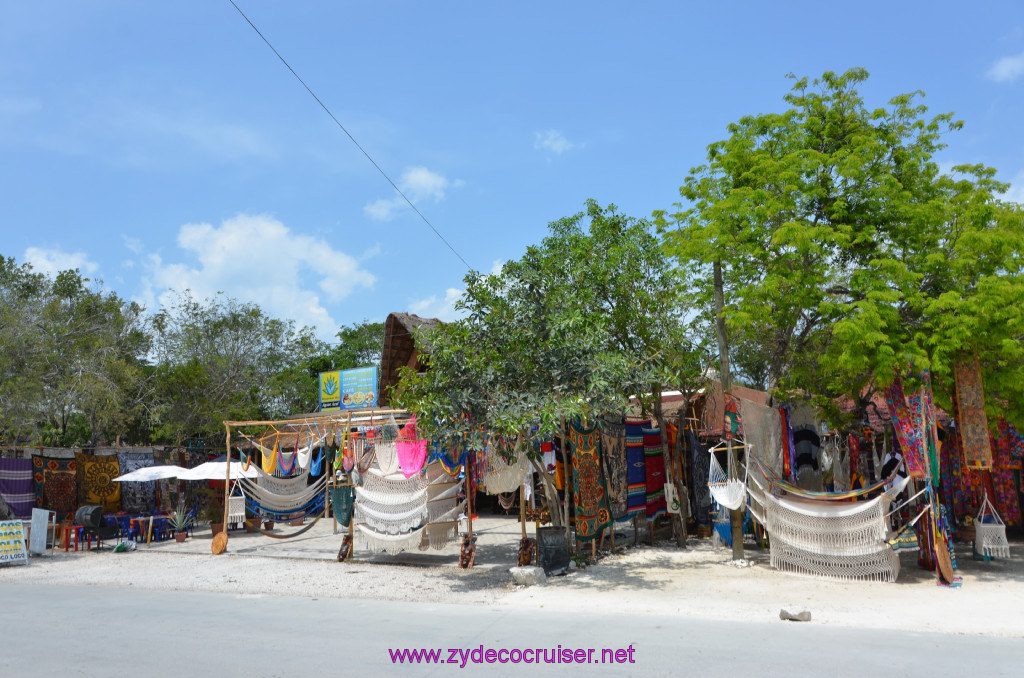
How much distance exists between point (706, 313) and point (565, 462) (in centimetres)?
383

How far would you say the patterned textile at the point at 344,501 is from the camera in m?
11.0

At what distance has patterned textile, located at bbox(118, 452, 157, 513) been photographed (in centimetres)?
1650

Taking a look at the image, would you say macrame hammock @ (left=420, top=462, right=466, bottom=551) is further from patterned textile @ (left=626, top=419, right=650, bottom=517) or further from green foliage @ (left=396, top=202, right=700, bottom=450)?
patterned textile @ (left=626, top=419, right=650, bottom=517)

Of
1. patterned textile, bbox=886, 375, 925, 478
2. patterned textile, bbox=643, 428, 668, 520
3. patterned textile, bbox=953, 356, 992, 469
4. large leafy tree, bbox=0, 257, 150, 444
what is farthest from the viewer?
large leafy tree, bbox=0, 257, 150, 444

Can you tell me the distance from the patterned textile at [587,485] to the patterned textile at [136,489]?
485 inches

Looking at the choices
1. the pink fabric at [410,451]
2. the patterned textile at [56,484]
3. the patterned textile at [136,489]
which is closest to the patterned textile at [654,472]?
the pink fabric at [410,451]

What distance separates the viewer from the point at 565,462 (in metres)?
9.89

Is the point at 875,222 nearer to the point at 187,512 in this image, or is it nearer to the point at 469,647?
the point at 469,647

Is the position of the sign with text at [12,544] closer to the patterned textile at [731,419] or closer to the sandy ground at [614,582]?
the sandy ground at [614,582]

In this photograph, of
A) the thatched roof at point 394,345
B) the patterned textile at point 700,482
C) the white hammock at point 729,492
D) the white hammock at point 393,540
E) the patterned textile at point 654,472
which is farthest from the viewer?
the thatched roof at point 394,345

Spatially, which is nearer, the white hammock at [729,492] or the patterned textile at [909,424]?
the patterned textile at [909,424]

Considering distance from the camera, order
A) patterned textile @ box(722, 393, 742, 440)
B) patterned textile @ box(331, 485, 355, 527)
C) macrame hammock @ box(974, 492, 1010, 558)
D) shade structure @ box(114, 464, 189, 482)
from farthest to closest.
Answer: shade structure @ box(114, 464, 189, 482) → patterned textile @ box(331, 485, 355, 527) → patterned textile @ box(722, 393, 742, 440) → macrame hammock @ box(974, 492, 1010, 558)

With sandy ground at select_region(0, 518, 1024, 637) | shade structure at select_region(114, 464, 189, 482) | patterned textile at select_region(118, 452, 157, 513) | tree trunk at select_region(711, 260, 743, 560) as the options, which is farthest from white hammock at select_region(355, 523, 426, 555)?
patterned textile at select_region(118, 452, 157, 513)

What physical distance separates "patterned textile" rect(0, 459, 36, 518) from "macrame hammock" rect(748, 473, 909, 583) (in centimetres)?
1488
